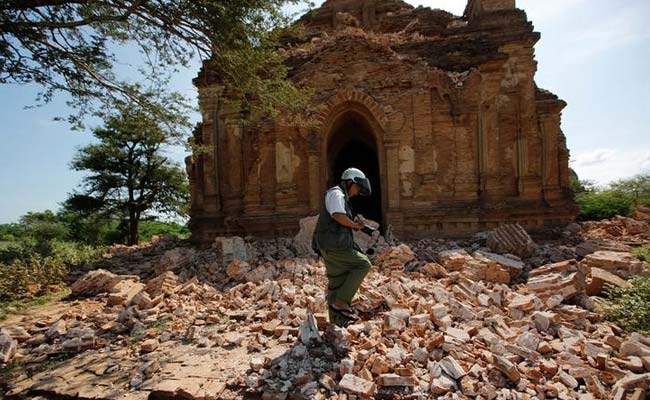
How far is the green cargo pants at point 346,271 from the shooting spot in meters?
4.07

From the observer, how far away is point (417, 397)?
292 centimetres

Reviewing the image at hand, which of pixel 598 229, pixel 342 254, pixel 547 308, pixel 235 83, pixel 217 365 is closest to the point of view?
pixel 217 365

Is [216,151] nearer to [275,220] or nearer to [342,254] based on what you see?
[275,220]

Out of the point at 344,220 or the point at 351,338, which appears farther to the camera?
the point at 344,220

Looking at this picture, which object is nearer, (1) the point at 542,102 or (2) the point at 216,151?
(1) the point at 542,102

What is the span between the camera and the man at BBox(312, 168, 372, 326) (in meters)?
3.99

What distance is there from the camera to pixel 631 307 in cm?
429

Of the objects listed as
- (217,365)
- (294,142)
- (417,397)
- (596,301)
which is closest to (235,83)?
(294,142)

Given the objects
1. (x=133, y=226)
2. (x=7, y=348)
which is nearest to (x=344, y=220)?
(x=7, y=348)

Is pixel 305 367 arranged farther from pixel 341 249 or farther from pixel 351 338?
pixel 341 249

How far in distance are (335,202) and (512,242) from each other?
5208 millimetres

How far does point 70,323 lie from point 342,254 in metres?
4.04

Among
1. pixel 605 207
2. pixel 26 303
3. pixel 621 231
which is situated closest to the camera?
pixel 26 303

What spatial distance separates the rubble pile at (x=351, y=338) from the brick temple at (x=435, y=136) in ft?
11.1
